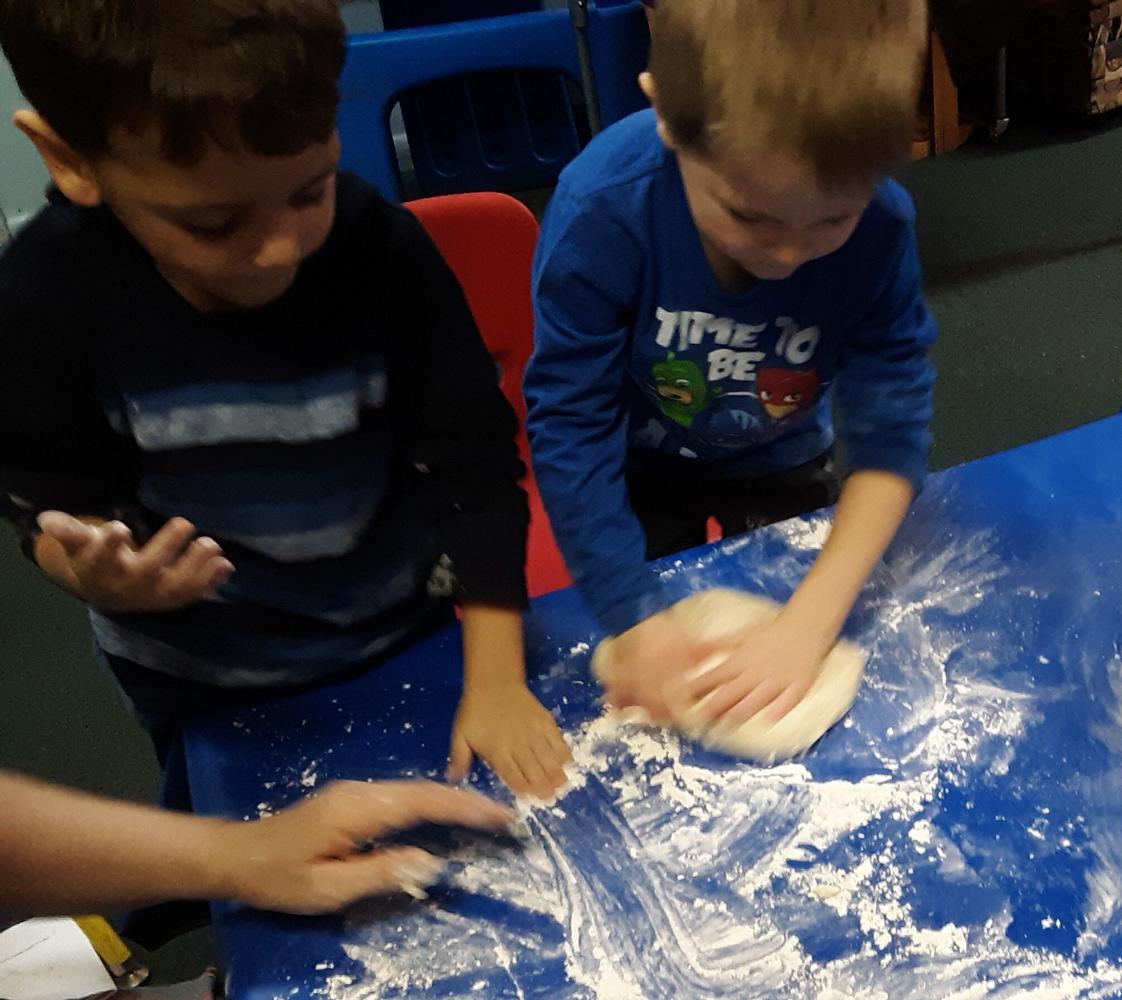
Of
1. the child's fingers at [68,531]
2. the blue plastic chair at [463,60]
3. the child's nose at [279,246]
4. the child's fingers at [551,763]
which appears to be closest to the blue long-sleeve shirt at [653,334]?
the child's fingers at [551,763]

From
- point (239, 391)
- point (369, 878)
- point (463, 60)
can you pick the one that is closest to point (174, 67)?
point (239, 391)

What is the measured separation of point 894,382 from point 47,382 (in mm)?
600

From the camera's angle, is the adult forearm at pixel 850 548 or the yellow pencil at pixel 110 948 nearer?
the adult forearm at pixel 850 548

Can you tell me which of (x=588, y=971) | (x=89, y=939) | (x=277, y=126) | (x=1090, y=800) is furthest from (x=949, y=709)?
(x=89, y=939)

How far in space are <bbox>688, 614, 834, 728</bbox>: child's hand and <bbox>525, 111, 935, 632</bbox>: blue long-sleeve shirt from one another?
70mm

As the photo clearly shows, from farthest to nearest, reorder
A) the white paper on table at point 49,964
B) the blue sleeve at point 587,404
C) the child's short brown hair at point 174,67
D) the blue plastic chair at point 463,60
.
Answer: the blue plastic chair at point 463,60 < the white paper on table at point 49,964 < the blue sleeve at point 587,404 < the child's short brown hair at point 174,67

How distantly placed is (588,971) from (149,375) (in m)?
0.45

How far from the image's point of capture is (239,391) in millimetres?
690

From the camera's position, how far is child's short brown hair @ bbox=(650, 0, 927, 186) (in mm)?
574

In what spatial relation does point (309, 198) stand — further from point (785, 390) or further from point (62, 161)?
point (785, 390)

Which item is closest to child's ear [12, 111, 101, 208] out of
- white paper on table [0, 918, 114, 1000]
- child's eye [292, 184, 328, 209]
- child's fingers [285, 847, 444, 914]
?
child's eye [292, 184, 328, 209]

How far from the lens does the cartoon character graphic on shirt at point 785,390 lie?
0.84 metres

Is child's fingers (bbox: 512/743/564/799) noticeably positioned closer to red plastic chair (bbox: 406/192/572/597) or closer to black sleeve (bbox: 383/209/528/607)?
black sleeve (bbox: 383/209/528/607)

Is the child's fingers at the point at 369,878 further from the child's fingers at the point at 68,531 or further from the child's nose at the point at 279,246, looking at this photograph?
the child's nose at the point at 279,246
